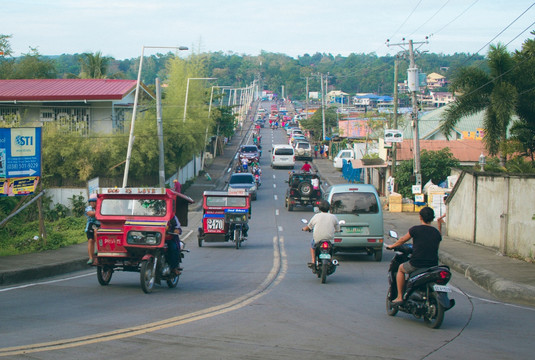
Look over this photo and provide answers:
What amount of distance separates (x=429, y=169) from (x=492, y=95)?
33.2 feet

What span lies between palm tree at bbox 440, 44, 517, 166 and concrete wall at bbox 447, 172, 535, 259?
7423mm

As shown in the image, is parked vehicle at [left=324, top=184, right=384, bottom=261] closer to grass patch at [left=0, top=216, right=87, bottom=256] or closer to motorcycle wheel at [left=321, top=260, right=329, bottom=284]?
motorcycle wheel at [left=321, top=260, right=329, bottom=284]

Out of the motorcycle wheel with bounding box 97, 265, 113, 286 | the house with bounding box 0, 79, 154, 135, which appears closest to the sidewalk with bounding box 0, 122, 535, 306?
the motorcycle wheel with bounding box 97, 265, 113, 286

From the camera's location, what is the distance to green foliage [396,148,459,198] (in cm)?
3966

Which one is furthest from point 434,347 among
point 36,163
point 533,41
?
point 533,41

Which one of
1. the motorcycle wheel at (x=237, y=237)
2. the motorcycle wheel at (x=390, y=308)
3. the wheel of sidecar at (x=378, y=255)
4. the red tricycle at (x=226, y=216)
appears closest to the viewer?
the motorcycle wheel at (x=390, y=308)

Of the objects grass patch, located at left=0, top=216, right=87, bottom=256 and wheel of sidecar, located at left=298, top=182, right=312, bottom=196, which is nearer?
grass patch, located at left=0, top=216, right=87, bottom=256

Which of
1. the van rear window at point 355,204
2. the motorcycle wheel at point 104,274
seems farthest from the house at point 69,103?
the motorcycle wheel at point 104,274

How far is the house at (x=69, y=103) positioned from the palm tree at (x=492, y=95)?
63.6 feet

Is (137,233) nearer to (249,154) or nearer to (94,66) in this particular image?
(249,154)

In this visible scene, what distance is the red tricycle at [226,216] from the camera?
2169 cm

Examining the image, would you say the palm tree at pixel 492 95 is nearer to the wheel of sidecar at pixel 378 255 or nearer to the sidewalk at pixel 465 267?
the sidewalk at pixel 465 267

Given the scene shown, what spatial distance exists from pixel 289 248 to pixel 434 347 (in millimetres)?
14113

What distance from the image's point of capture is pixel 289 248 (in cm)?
2166
